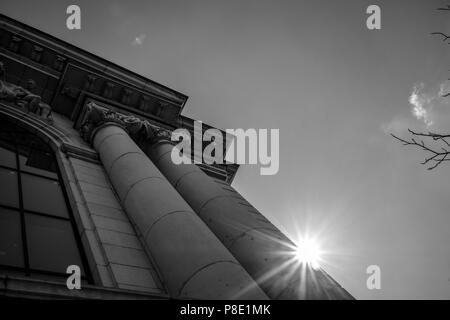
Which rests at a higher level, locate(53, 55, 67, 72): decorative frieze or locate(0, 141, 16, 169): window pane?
locate(53, 55, 67, 72): decorative frieze

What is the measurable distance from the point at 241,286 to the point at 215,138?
12463 mm

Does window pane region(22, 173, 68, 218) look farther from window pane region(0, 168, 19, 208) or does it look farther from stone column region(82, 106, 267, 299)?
stone column region(82, 106, 267, 299)

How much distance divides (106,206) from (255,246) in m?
3.47

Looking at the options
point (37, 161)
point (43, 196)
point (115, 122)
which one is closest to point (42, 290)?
point (43, 196)

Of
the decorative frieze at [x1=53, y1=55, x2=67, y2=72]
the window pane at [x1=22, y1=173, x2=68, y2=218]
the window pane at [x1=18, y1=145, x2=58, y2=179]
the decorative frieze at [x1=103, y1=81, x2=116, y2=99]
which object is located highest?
the decorative frieze at [x1=53, y1=55, x2=67, y2=72]

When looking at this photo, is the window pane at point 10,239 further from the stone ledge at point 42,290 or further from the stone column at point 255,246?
the stone column at point 255,246

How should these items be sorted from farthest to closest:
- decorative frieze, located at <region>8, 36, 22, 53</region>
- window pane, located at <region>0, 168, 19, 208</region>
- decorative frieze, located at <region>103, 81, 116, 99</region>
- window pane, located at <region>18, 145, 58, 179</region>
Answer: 1. decorative frieze, located at <region>103, 81, 116, 99</region>
2. decorative frieze, located at <region>8, 36, 22, 53</region>
3. window pane, located at <region>18, 145, 58, 179</region>
4. window pane, located at <region>0, 168, 19, 208</region>

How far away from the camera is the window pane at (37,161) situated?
30.9 feet

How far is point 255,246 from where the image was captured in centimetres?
763

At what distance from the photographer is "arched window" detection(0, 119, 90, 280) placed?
6.09m

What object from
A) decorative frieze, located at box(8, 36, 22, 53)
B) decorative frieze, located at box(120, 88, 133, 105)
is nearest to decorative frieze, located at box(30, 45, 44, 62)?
decorative frieze, located at box(8, 36, 22, 53)

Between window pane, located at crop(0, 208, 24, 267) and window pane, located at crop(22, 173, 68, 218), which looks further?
window pane, located at crop(22, 173, 68, 218)

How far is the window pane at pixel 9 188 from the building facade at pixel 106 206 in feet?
0.08

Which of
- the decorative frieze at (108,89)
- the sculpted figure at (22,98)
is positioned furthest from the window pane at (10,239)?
the decorative frieze at (108,89)
